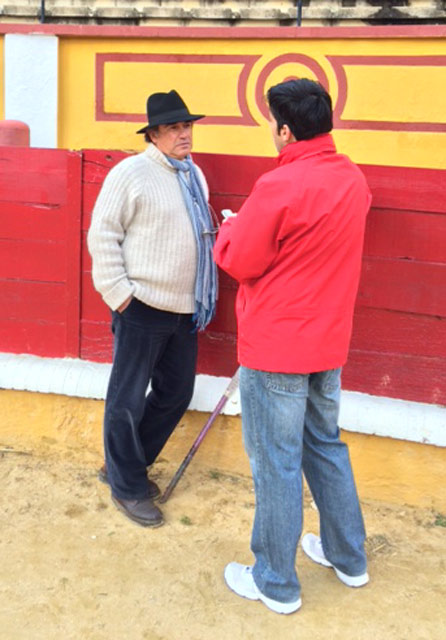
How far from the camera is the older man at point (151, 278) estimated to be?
2762 mm

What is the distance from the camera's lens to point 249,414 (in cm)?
240

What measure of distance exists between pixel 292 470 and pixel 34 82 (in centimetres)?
487

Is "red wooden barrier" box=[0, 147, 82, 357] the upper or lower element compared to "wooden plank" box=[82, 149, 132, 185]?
lower

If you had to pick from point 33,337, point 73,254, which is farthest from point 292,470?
point 33,337

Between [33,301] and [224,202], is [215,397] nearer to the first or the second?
[224,202]

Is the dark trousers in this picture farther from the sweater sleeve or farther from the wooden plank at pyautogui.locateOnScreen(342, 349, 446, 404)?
the wooden plank at pyautogui.locateOnScreen(342, 349, 446, 404)

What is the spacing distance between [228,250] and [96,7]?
461cm

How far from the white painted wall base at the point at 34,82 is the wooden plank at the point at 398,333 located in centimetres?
392

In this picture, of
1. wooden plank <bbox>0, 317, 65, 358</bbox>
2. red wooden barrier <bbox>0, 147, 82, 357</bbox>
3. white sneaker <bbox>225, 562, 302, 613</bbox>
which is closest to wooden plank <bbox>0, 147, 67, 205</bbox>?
red wooden barrier <bbox>0, 147, 82, 357</bbox>

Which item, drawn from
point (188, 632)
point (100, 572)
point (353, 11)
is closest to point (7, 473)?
point (100, 572)

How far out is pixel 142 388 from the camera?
2.95 metres

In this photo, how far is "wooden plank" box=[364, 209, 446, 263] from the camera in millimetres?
3008

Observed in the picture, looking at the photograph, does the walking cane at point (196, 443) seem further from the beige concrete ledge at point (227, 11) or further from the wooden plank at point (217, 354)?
the beige concrete ledge at point (227, 11)

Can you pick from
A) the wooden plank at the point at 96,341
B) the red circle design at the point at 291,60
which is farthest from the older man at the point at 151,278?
the red circle design at the point at 291,60
